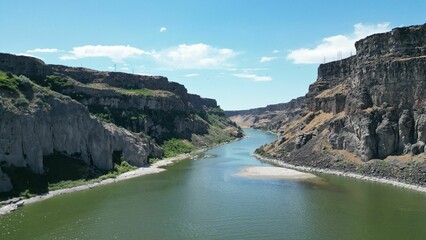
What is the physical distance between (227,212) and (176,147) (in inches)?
3549

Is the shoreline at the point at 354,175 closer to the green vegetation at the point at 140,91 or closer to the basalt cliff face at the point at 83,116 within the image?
the basalt cliff face at the point at 83,116

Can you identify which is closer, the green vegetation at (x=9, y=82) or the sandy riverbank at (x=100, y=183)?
the sandy riverbank at (x=100, y=183)

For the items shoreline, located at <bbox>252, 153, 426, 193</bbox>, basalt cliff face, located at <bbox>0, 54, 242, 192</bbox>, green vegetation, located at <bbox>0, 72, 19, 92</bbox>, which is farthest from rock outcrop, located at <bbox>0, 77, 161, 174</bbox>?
shoreline, located at <bbox>252, 153, 426, 193</bbox>

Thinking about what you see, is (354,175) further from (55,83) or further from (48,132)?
(55,83)

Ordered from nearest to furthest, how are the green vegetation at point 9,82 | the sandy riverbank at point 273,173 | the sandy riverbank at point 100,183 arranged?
the sandy riverbank at point 100,183 < the green vegetation at point 9,82 < the sandy riverbank at point 273,173

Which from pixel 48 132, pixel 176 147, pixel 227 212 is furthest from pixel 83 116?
pixel 176 147

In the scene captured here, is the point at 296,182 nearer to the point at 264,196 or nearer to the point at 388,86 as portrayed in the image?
the point at 264,196

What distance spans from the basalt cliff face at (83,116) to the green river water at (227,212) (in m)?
11.7

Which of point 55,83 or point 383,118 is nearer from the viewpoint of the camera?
point 383,118

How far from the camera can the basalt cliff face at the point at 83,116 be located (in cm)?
7231

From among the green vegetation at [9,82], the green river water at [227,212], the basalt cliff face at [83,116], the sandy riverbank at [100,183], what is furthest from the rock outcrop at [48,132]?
the green river water at [227,212]

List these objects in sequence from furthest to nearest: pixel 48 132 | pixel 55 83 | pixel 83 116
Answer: pixel 55 83 < pixel 83 116 < pixel 48 132

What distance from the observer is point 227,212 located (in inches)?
2322

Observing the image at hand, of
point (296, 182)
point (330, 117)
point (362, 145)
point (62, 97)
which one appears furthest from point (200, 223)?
point (330, 117)
